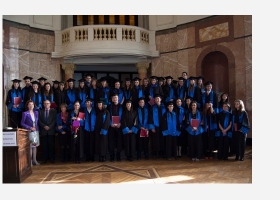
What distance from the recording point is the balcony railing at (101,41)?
12.0 metres

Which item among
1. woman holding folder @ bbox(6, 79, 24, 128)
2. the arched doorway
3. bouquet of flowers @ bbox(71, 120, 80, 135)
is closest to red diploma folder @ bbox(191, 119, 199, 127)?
bouquet of flowers @ bbox(71, 120, 80, 135)

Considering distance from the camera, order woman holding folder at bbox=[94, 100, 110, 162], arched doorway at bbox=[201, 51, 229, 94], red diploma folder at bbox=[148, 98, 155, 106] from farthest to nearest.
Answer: arched doorway at bbox=[201, 51, 229, 94] < red diploma folder at bbox=[148, 98, 155, 106] < woman holding folder at bbox=[94, 100, 110, 162]

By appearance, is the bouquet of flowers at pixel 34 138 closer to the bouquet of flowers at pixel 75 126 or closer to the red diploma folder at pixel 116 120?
the bouquet of flowers at pixel 75 126

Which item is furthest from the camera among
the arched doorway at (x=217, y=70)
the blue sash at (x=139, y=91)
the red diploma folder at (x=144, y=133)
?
the arched doorway at (x=217, y=70)

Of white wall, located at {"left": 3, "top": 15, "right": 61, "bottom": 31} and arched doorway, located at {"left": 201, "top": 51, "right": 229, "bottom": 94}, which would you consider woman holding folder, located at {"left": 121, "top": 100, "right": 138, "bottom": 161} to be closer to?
arched doorway, located at {"left": 201, "top": 51, "right": 229, "bottom": 94}

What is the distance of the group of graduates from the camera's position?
7.08 meters

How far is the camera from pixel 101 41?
12.0 m

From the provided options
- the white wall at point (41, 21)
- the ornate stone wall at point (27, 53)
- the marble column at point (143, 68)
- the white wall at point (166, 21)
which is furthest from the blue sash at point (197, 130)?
the white wall at point (41, 21)

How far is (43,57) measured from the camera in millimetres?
12359

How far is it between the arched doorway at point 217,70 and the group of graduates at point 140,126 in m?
3.54

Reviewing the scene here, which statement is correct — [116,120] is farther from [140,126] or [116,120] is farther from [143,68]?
[143,68]

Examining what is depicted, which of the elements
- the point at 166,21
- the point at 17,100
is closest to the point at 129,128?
the point at 17,100

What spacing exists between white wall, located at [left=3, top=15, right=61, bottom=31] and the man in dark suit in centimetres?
599

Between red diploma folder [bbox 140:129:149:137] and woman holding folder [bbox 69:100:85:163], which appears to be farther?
red diploma folder [bbox 140:129:149:137]
